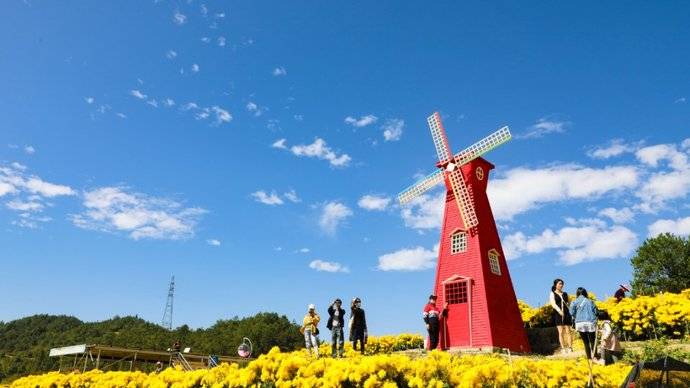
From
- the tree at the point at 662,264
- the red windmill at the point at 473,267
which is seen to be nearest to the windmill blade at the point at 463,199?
the red windmill at the point at 473,267

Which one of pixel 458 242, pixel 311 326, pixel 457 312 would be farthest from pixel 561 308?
pixel 311 326

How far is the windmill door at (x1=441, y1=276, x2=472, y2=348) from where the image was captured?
1918 centimetres

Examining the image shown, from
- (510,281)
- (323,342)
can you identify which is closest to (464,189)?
(510,281)

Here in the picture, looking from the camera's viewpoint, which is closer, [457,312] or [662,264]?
[457,312]

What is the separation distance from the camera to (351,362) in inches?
272

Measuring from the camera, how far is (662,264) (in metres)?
35.9

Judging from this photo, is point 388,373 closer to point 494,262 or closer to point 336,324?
point 336,324

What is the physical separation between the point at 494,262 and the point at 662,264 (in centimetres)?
2361

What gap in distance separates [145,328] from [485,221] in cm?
7158

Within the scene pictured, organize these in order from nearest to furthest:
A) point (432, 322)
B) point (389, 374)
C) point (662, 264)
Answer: point (389, 374) → point (432, 322) → point (662, 264)

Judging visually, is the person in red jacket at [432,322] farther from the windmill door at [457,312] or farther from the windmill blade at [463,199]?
the windmill blade at [463,199]

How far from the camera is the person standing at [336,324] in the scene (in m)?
15.6

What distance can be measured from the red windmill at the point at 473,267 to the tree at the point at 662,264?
20592 millimetres

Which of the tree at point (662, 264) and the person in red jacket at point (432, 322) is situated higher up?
the tree at point (662, 264)
